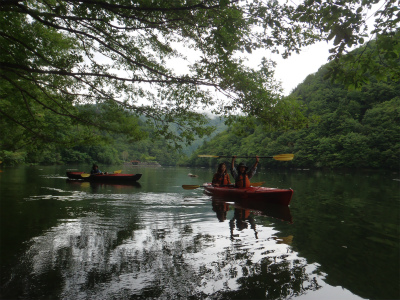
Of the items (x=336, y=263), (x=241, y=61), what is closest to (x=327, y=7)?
(x=241, y=61)

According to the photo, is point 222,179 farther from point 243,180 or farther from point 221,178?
point 243,180

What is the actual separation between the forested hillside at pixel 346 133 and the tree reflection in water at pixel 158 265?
35451 mm

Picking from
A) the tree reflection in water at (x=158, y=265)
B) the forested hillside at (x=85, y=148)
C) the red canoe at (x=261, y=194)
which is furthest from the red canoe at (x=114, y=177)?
the tree reflection in water at (x=158, y=265)

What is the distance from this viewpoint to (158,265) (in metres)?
4.28

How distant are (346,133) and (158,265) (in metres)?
54.3

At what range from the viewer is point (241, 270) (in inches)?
164

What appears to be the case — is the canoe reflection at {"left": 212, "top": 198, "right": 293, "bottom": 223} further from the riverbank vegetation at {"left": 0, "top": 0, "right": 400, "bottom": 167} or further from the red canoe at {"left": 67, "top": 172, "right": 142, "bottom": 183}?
the red canoe at {"left": 67, "top": 172, "right": 142, "bottom": 183}

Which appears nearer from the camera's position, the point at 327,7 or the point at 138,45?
the point at 327,7

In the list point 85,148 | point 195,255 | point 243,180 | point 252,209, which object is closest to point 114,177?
point 243,180

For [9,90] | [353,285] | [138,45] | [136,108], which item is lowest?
[353,285]

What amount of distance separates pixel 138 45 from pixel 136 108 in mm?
1724

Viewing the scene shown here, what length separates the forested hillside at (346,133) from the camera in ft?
142

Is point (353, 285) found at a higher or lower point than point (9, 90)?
lower

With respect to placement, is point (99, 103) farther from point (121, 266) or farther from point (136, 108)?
point (121, 266)
